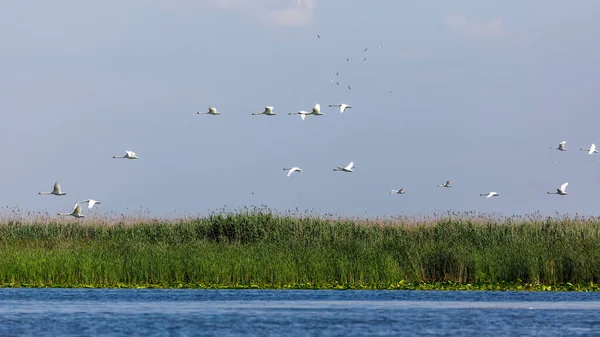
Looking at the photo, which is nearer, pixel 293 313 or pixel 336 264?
pixel 293 313

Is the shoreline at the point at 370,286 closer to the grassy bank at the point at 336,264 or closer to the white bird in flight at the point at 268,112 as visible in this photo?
the grassy bank at the point at 336,264

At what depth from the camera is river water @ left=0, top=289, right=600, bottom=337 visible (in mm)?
19094

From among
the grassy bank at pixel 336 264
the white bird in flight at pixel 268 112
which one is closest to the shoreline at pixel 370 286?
the grassy bank at pixel 336 264

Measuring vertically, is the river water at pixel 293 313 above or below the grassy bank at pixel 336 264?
below

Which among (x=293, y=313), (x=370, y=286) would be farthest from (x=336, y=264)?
(x=293, y=313)

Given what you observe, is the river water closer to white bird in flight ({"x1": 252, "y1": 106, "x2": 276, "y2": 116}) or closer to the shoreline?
the shoreline

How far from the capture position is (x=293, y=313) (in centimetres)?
2198

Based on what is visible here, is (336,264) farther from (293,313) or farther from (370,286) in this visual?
(293,313)

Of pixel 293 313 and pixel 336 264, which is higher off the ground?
pixel 336 264

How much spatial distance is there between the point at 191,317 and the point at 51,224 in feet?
58.0

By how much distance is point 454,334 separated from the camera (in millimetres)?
18672

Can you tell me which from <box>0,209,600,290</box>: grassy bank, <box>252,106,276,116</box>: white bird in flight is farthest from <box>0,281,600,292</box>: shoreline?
<box>252,106,276,116</box>: white bird in flight

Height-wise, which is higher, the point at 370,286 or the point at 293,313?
the point at 370,286

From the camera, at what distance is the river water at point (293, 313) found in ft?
62.6
